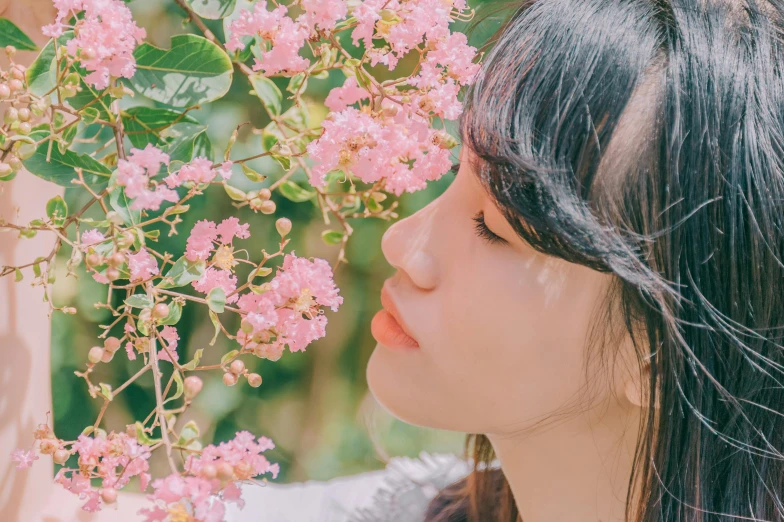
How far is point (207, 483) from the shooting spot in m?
0.52

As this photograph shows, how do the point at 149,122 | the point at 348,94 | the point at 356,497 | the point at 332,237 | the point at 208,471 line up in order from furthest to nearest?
the point at 356,497 < the point at 332,237 < the point at 348,94 < the point at 149,122 < the point at 208,471

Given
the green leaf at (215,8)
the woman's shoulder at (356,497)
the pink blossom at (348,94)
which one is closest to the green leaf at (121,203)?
the green leaf at (215,8)

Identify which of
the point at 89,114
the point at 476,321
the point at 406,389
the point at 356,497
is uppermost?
the point at 89,114

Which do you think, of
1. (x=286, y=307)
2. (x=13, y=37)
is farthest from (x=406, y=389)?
(x=13, y=37)

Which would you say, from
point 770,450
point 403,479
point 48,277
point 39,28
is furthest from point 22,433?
point 770,450

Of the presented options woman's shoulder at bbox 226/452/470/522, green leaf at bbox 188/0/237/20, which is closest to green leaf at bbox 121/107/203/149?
green leaf at bbox 188/0/237/20

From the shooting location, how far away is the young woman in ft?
2.15

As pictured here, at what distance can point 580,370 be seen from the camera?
2.43ft

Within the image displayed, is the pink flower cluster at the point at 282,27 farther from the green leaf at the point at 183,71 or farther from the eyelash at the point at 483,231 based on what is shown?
the eyelash at the point at 483,231

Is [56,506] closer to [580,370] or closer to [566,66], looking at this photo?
[580,370]

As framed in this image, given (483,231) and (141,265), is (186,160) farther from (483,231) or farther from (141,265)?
(483,231)

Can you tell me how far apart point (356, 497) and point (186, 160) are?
773 mm

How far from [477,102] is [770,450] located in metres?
0.49

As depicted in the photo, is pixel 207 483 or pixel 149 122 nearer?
pixel 207 483
